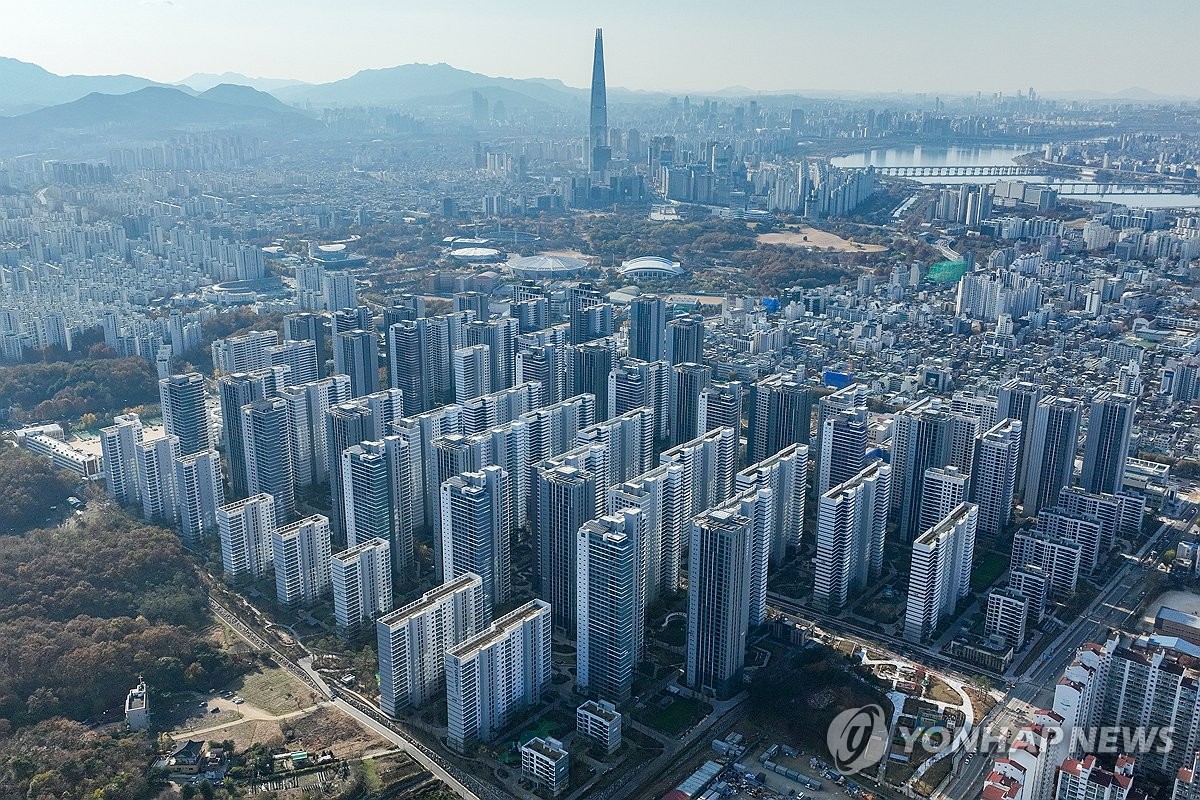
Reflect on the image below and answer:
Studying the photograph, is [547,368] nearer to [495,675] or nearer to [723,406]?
[723,406]

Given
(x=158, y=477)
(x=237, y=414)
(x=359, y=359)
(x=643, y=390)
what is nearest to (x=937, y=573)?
(x=643, y=390)

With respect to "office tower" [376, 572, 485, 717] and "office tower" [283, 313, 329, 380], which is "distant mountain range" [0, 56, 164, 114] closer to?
"office tower" [283, 313, 329, 380]

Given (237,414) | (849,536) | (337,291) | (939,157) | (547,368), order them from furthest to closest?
(939,157) → (337,291) → (547,368) → (237,414) → (849,536)

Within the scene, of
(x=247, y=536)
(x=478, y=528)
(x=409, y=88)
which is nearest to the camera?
(x=478, y=528)

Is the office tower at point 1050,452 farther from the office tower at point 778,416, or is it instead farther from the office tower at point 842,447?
the office tower at point 778,416

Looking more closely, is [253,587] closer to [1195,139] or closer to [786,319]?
[786,319]

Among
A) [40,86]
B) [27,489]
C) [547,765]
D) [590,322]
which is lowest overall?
[547,765]

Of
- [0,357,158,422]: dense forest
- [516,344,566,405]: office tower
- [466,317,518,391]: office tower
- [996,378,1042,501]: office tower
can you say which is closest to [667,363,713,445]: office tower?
[516,344,566,405]: office tower
